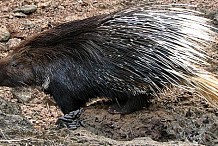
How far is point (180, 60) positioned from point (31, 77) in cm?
124

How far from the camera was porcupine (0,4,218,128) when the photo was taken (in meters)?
4.05

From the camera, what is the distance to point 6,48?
6016mm

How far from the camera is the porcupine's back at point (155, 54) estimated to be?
13.2ft

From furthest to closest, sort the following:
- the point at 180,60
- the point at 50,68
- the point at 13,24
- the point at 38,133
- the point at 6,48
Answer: the point at 13,24 < the point at 6,48 < the point at 50,68 < the point at 180,60 < the point at 38,133

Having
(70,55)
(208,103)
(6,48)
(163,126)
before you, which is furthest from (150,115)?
(6,48)

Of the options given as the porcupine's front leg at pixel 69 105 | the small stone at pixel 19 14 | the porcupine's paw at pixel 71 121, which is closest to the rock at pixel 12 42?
the small stone at pixel 19 14

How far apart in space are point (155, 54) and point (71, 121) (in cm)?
81

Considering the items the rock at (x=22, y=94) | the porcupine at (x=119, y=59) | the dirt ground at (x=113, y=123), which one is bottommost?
the rock at (x=22, y=94)

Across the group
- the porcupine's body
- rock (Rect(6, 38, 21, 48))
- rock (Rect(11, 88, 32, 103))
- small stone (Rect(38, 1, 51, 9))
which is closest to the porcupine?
the porcupine's body

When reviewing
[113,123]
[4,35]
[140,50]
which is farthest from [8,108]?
[4,35]

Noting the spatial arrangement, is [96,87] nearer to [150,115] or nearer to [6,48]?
[150,115]

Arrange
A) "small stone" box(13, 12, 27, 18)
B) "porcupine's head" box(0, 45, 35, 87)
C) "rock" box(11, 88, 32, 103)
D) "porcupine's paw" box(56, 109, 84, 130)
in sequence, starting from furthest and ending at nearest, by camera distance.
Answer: "small stone" box(13, 12, 27, 18) < "rock" box(11, 88, 32, 103) < "porcupine's head" box(0, 45, 35, 87) < "porcupine's paw" box(56, 109, 84, 130)

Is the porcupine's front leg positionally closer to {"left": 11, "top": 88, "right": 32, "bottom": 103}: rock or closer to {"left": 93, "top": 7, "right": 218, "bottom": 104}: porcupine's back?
{"left": 93, "top": 7, "right": 218, "bottom": 104}: porcupine's back

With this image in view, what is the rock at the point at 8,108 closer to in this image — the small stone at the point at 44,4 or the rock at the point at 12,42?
the rock at the point at 12,42
